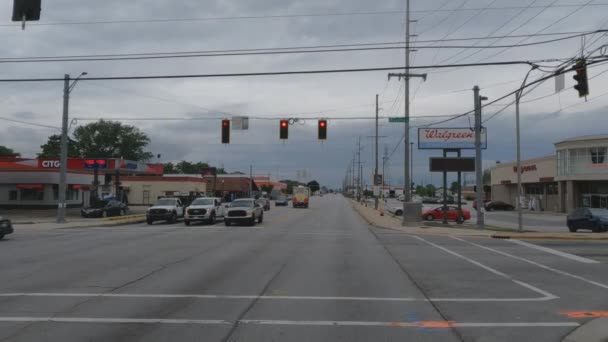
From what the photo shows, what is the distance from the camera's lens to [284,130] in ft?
90.9

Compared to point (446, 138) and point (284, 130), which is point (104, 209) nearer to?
point (284, 130)

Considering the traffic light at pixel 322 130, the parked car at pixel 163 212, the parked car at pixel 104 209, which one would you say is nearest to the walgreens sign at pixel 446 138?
the traffic light at pixel 322 130

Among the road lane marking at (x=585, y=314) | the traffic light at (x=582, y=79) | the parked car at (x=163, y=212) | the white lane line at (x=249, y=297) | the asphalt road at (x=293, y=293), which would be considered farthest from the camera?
the parked car at (x=163, y=212)

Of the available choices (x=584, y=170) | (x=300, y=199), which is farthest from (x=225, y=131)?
(x=300, y=199)

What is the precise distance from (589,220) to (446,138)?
33.4ft

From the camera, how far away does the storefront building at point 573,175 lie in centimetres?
5559

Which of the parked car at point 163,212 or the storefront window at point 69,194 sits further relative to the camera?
the storefront window at point 69,194

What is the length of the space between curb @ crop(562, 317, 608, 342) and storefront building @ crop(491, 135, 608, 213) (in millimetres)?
52771

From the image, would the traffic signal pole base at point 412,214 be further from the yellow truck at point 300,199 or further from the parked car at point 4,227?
the yellow truck at point 300,199

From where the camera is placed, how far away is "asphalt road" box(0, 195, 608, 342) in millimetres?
7656

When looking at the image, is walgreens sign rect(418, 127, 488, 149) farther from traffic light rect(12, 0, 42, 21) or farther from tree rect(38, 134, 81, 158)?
tree rect(38, 134, 81, 158)

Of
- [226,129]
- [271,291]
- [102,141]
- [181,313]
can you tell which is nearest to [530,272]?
[271,291]

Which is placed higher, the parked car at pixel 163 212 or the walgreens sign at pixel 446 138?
the walgreens sign at pixel 446 138

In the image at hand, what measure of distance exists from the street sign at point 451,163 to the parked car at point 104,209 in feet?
80.2
